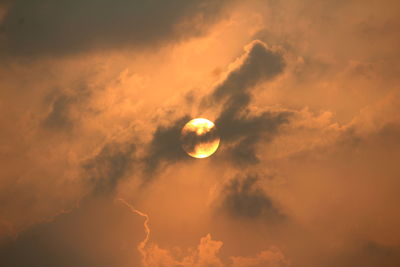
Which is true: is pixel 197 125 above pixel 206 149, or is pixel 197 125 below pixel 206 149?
above

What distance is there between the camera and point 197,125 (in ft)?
155

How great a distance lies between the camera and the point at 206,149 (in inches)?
1805

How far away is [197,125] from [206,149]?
414 centimetres
